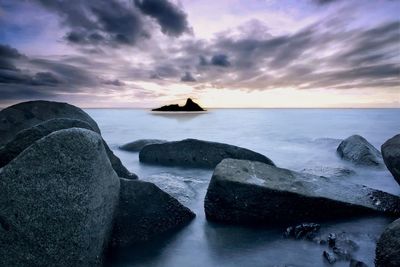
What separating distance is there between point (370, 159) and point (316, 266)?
6.36m

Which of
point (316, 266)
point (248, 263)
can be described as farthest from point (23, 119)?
point (316, 266)

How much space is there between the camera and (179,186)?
5.96 metres

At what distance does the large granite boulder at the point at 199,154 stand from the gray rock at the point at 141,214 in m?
3.96

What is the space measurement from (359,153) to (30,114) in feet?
30.5

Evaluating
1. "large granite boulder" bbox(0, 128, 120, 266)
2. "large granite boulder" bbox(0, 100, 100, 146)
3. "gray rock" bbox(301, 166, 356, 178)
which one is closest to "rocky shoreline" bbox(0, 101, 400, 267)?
"large granite boulder" bbox(0, 128, 120, 266)

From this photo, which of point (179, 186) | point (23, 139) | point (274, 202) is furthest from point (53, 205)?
point (179, 186)

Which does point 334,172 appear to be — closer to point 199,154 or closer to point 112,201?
point 199,154

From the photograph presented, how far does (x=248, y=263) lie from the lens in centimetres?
334

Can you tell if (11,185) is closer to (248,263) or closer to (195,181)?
(248,263)

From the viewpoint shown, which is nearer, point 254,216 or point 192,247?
point 192,247

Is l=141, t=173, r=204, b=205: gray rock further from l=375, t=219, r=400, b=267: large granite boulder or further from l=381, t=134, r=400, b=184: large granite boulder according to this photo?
l=381, t=134, r=400, b=184: large granite boulder

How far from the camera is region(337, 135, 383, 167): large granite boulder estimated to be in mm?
8292

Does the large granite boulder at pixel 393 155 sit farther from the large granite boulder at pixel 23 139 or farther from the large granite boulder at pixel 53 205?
the large granite boulder at pixel 23 139

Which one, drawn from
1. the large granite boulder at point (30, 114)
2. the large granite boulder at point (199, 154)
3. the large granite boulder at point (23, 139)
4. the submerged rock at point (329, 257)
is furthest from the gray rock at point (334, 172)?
the large granite boulder at point (23, 139)
